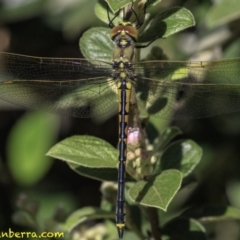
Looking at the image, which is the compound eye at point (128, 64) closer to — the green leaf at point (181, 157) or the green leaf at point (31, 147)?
the green leaf at point (181, 157)

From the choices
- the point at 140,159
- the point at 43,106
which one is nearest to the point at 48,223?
the point at 43,106

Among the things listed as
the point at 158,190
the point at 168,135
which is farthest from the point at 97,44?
the point at 158,190

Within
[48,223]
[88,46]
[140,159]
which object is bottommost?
[48,223]

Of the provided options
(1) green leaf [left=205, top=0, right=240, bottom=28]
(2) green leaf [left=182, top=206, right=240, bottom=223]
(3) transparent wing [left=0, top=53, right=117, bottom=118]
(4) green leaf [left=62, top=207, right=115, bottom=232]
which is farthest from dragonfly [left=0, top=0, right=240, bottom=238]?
(1) green leaf [left=205, top=0, right=240, bottom=28]

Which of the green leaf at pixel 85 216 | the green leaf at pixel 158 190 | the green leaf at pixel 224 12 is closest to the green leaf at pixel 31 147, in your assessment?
the green leaf at pixel 85 216

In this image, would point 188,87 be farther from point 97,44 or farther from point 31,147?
point 31,147

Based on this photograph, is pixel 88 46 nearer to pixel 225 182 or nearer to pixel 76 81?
pixel 76 81
